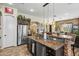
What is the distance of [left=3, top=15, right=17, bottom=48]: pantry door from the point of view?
2088 mm

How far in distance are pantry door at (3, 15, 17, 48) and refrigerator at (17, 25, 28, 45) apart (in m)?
0.10

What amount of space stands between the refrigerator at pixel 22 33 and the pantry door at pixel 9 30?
102 millimetres

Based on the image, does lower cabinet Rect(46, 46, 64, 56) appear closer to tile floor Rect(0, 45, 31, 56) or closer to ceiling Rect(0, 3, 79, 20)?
tile floor Rect(0, 45, 31, 56)

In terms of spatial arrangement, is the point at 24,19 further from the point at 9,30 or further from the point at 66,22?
the point at 66,22

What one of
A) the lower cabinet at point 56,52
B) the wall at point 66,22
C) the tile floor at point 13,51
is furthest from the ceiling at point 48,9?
the tile floor at point 13,51

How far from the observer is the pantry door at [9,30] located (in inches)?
82.2

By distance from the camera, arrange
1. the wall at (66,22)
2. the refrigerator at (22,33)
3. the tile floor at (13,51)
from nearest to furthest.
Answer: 1. the wall at (66,22)
2. the tile floor at (13,51)
3. the refrigerator at (22,33)

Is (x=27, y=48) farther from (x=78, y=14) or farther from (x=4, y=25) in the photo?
(x=78, y=14)

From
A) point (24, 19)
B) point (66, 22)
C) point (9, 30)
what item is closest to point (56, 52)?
point (66, 22)

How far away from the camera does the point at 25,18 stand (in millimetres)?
2098

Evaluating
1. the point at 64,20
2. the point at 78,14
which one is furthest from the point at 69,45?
the point at 78,14

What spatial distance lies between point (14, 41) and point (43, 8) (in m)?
1.00

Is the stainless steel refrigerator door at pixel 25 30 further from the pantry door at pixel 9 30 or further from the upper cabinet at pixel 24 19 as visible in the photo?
the pantry door at pixel 9 30

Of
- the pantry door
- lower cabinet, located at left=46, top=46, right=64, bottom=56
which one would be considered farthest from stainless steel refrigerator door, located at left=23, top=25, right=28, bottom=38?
lower cabinet, located at left=46, top=46, right=64, bottom=56
